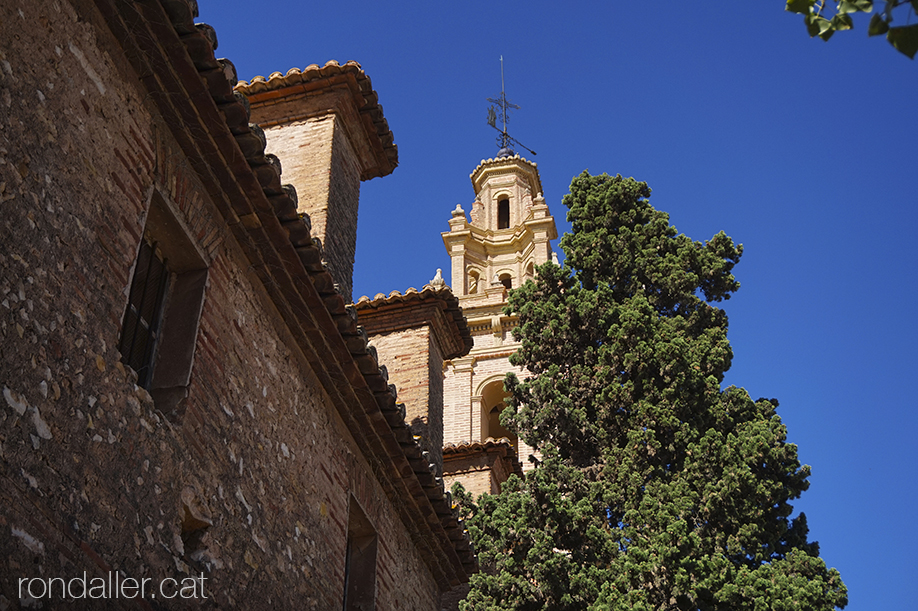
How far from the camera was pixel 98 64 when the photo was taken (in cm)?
562

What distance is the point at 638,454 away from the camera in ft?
44.8

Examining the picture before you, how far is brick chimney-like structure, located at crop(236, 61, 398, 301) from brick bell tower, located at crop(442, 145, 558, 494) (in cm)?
1107

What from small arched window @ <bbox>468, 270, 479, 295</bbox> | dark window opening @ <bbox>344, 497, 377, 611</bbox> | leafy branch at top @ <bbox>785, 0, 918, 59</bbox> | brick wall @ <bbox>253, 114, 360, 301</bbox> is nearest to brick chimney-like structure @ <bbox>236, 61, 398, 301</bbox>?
brick wall @ <bbox>253, 114, 360, 301</bbox>

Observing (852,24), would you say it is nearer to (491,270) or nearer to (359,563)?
(359,563)

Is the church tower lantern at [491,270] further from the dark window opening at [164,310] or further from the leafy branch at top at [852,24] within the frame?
the leafy branch at top at [852,24]

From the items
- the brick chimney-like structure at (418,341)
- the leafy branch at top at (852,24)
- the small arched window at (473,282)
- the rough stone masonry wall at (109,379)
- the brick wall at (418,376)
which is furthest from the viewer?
the small arched window at (473,282)

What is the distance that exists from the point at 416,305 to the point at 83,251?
28.1 ft

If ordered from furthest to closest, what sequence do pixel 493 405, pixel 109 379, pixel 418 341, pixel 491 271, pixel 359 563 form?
pixel 491 271, pixel 493 405, pixel 418 341, pixel 359 563, pixel 109 379

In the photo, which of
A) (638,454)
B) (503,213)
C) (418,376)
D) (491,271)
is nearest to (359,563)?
(418,376)

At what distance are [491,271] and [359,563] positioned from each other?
25.1 m

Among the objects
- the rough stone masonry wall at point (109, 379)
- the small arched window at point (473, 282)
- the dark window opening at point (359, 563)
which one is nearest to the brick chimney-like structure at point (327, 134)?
the dark window opening at point (359, 563)

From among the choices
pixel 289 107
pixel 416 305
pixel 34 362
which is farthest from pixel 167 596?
pixel 416 305

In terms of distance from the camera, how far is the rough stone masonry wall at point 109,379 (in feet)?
15.1

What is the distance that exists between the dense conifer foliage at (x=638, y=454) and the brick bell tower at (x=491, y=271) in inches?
275
